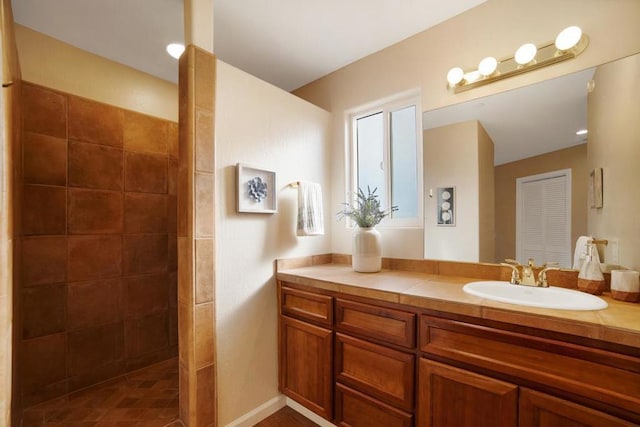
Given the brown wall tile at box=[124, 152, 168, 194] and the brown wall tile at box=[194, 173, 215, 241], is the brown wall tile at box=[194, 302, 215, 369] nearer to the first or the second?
the brown wall tile at box=[194, 173, 215, 241]

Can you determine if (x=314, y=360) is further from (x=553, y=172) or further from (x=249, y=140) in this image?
(x=553, y=172)

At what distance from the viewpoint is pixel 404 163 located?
208 centimetres

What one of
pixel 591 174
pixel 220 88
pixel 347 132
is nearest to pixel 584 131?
pixel 591 174

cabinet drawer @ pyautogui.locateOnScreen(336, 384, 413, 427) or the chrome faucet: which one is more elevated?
the chrome faucet

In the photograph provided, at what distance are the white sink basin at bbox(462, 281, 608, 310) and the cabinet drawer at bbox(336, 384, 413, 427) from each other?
0.68 metres

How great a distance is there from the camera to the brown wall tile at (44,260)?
1.85m

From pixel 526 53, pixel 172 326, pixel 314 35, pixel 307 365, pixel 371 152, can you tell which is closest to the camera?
pixel 526 53

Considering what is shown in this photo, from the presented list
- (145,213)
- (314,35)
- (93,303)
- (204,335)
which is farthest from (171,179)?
(314,35)

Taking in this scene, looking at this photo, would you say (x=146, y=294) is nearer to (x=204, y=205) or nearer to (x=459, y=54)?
(x=204, y=205)

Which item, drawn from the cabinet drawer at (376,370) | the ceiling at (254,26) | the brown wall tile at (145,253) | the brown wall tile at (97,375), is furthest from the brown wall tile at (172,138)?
the cabinet drawer at (376,370)

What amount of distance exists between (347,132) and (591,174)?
1.54 m

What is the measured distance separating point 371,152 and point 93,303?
8.05 ft

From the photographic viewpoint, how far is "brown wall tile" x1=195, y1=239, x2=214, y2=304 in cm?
151

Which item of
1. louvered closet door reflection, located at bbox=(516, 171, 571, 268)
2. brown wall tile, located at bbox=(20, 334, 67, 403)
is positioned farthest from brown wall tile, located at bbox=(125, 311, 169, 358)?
louvered closet door reflection, located at bbox=(516, 171, 571, 268)
